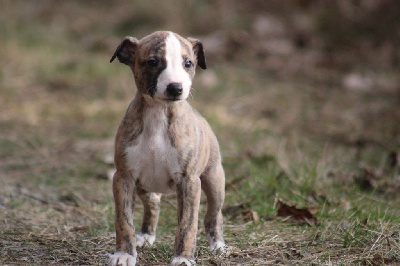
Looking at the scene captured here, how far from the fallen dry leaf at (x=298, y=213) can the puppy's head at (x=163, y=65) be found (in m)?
1.52

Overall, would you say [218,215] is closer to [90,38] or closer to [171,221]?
[171,221]

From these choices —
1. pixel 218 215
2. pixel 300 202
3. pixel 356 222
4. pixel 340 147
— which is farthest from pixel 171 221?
pixel 340 147

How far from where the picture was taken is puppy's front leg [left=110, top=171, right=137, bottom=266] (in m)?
3.79

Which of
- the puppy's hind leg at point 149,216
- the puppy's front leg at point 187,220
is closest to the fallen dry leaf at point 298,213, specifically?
the puppy's hind leg at point 149,216

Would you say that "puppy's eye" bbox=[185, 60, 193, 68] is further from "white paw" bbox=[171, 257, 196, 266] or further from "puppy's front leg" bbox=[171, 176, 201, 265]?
"white paw" bbox=[171, 257, 196, 266]

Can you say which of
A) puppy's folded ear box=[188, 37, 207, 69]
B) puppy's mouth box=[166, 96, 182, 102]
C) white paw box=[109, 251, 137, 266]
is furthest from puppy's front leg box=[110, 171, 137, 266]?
puppy's folded ear box=[188, 37, 207, 69]

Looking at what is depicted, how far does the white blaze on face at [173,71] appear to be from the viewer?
3641 millimetres

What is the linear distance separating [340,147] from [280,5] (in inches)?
225

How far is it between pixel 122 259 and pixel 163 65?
48.0 inches

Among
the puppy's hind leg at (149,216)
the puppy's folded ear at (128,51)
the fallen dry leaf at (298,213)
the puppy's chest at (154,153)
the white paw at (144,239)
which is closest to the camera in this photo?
the puppy's chest at (154,153)

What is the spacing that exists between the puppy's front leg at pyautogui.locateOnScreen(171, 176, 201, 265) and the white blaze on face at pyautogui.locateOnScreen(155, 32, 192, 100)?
0.59 metres

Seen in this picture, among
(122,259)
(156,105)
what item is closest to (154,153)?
(156,105)

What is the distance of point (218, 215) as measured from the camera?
4.36 m

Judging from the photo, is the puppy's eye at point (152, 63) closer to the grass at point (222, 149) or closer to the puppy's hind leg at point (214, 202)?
the puppy's hind leg at point (214, 202)
